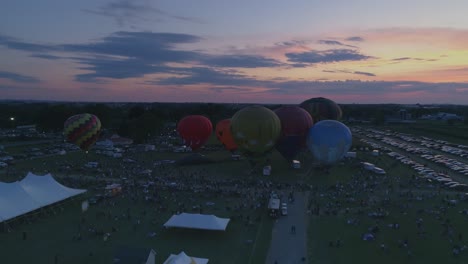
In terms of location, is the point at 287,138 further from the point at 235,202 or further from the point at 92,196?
the point at 92,196

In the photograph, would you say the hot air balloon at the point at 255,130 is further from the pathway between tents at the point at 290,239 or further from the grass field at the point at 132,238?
the pathway between tents at the point at 290,239

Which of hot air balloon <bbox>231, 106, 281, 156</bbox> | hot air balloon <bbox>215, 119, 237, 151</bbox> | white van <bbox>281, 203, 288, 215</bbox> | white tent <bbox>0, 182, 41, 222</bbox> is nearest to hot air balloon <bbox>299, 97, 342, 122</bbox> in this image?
hot air balloon <bbox>215, 119, 237, 151</bbox>

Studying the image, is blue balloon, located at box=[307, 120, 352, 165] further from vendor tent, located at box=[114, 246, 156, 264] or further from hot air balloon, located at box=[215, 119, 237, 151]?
vendor tent, located at box=[114, 246, 156, 264]

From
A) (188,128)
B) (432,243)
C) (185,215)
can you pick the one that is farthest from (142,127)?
(432,243)

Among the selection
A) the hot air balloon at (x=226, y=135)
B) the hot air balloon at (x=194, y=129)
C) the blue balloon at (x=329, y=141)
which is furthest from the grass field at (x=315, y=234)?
the hot air balloon at (x=194, y=129)

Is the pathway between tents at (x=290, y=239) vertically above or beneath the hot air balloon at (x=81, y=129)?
beneath
